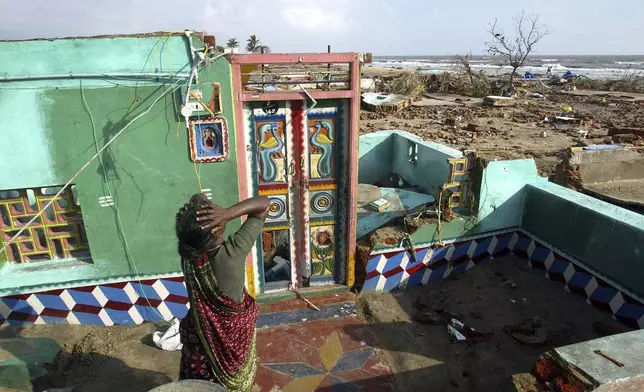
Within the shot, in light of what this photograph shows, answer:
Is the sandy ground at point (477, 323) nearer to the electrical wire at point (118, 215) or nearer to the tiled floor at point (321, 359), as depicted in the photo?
the tiled floor at point (321, 359)

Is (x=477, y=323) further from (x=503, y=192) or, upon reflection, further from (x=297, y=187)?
(x=297, y=187)

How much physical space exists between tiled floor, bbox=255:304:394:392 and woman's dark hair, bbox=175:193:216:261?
7.88ft

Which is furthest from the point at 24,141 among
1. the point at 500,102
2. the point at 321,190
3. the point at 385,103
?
the point at 500,102

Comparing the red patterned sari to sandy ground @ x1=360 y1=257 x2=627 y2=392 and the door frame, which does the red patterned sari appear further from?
the door frame

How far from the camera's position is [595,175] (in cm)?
708

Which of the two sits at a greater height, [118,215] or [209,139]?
[209,139]

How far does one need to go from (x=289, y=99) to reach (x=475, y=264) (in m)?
3.70

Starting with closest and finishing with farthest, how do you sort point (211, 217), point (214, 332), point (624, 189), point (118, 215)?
point (211, 217)
point (214, 332)
point (118, 215)
point (624, 189)

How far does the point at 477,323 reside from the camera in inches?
196

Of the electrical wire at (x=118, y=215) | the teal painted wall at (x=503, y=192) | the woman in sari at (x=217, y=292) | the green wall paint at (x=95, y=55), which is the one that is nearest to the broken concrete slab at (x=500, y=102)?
the teal painted wall at (x=503, y=192)

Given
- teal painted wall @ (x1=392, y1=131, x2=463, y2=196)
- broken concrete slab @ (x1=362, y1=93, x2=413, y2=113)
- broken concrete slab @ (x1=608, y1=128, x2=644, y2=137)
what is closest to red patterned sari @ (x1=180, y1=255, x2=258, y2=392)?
teal painted wall @ (x1=392, y1=131, x2=463, y2=196)

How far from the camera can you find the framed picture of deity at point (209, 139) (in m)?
4.41

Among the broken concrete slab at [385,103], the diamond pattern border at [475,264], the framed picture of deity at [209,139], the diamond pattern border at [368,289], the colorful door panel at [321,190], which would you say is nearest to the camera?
the framed picture of deity at [209,139]

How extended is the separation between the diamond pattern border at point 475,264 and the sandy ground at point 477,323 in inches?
4.6
